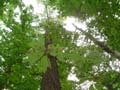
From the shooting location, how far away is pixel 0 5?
10.8m

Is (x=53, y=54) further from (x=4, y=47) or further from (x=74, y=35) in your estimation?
(x=4, y=47)

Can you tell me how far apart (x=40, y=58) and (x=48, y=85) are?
23.5 feet

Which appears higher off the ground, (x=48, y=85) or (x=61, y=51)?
(x=48, y=85)

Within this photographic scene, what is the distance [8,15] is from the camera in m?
18.0

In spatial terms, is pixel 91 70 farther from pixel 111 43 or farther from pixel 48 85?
pixel 48 85

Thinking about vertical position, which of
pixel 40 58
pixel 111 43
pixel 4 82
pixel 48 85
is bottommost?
pixel 40 58

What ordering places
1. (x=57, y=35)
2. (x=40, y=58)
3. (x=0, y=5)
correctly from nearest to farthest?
(x=40, y=58) < (x=0, y=5) < (x=57, y=35)

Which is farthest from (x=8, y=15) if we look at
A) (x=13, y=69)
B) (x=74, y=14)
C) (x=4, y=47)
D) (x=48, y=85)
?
(x=74, y=14)

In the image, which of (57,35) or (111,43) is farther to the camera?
(57,35)

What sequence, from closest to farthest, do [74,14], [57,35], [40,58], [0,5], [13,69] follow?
1. [40,58]
2. [74,14]
3. [0,5]
4. [57,35]
5. [13,69]

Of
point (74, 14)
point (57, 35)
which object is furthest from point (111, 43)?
point (74, 14)

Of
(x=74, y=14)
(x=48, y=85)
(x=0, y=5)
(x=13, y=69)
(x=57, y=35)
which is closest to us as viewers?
(x=74, y=14)

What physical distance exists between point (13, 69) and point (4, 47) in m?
1.72

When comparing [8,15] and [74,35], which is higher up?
[8,15]
